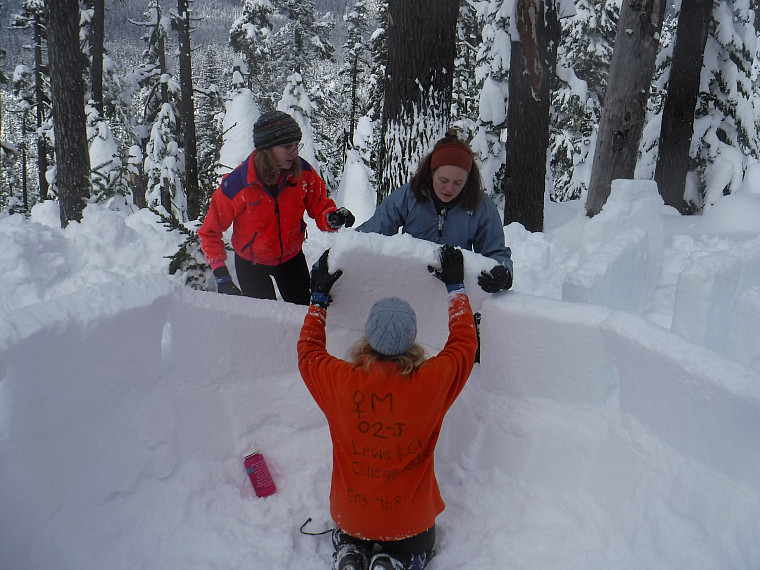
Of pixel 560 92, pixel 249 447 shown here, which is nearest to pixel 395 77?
pixel 249 447

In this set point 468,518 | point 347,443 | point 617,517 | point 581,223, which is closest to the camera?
point 347,443

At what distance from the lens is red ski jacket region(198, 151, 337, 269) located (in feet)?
10.6

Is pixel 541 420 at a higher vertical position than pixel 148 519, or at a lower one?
higher

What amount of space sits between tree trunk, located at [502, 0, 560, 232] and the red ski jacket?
175 inches

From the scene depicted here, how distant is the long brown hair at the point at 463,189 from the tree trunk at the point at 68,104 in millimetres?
5621

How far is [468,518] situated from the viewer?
257 centimetres

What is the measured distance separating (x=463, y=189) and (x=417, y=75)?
1808 mm

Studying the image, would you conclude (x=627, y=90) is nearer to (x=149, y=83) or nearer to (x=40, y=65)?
(x=149, y=83)

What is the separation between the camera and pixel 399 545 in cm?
221

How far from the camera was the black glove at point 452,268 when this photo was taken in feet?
8.29

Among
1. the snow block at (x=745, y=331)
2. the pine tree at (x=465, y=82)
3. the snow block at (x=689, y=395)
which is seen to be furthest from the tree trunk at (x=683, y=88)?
the snow block at (x=689, y=395)

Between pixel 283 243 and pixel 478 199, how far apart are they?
4.38 ft

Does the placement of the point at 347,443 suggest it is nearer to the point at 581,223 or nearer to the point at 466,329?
the point at 466,329

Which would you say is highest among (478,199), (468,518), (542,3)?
(542,3)
